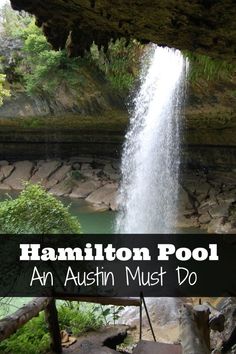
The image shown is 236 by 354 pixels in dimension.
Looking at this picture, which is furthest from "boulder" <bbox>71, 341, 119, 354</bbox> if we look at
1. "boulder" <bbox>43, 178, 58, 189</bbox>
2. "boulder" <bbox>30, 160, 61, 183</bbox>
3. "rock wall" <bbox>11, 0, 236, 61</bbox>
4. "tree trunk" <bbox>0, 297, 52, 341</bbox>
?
"boulder" <bbox>30, 160, 61, 183</bbox>

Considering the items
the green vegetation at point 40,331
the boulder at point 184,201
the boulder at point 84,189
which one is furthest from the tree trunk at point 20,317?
the boulder at point 84,189

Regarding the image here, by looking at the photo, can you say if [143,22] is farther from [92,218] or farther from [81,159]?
[81,159]

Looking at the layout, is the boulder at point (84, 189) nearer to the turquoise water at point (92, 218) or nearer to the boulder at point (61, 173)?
the turquoise water at point (92, 218)

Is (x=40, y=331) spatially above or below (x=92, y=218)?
above

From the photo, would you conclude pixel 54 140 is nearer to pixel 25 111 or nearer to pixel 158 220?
pixel 25 111

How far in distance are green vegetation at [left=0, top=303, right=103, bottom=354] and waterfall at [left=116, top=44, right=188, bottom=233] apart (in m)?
7.58

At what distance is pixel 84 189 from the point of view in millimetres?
17578

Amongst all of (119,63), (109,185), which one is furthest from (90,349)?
(109,185)

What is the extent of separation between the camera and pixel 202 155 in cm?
1659

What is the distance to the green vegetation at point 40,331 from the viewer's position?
450 cm

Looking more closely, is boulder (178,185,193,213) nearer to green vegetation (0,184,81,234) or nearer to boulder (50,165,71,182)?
boulder (50,165,71,182)

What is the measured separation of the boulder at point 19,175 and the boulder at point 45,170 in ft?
1.35

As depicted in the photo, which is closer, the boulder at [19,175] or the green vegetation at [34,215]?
the green vegetation at [34,215]

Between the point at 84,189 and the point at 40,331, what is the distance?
41.8 ft
